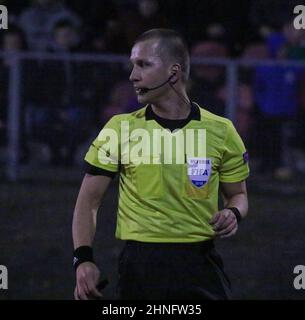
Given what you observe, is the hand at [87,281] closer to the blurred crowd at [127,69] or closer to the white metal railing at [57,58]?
the blurred crowd at [127,69]

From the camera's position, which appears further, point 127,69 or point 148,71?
point 127,69

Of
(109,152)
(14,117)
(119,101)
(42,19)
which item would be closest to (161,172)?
(109,152)

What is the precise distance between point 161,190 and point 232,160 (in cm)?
40

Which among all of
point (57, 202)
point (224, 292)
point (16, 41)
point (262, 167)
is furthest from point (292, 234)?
point (224, 292)

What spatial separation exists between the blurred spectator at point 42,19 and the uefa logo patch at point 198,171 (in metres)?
6.34

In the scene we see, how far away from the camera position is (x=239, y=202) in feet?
16.4

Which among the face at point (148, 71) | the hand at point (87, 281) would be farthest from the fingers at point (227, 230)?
the face at point (148, 71)

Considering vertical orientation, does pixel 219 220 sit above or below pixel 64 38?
below

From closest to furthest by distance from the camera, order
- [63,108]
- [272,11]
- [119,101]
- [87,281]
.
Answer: [87,281], [119,101], [63,108], [272,11]

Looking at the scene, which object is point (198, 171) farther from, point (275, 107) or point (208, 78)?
point (208, 78)

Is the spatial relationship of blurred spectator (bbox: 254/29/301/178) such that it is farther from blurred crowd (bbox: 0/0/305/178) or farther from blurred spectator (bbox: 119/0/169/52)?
blurred spectator (bbox: 119/0/169/52)

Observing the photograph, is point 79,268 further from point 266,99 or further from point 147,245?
point 266,99

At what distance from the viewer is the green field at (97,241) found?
8.17 meters

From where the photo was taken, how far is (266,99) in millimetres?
10641
